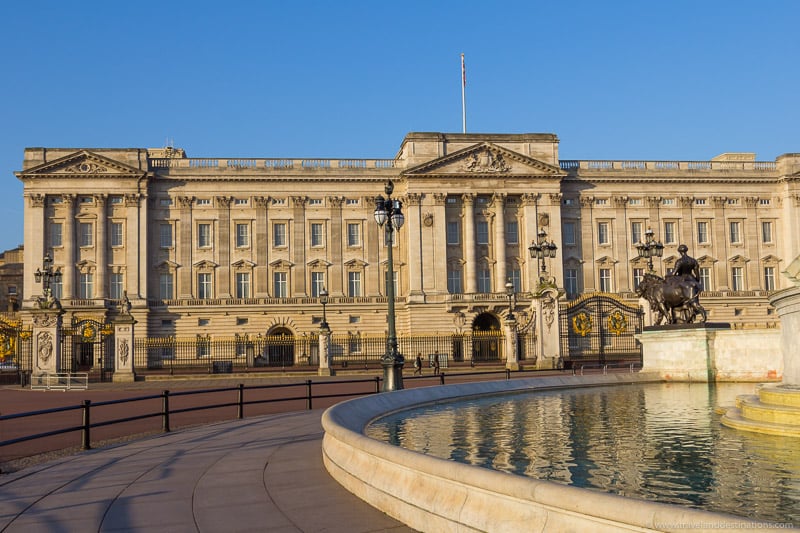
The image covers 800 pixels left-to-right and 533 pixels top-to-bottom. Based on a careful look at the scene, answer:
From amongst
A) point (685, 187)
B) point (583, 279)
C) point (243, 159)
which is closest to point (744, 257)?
point (685, 187)

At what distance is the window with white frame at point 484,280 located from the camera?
68438 mm

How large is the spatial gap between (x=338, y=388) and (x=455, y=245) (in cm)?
3836

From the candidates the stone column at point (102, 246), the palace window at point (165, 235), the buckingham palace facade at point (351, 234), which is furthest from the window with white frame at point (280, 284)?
the stone column at point (102, 246)

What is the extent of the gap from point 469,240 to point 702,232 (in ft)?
76.9

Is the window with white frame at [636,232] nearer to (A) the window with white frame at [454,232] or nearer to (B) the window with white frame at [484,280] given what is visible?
(B) the window with white frame at [484,280]

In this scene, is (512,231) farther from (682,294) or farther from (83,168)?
(682,294)

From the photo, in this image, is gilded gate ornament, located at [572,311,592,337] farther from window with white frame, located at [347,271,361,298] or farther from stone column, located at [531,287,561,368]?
window with white frame, located at [347,271,361,298]

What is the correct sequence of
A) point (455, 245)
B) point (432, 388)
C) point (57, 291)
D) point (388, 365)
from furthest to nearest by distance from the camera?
point (455, 245), point (57, 291), point (388, 365), point (432, 388)

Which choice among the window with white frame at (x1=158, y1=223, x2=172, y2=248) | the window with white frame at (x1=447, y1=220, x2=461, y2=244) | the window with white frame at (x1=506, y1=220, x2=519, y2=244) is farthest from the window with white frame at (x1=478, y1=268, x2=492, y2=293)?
the window with white frame at (x1=158, y1=223, x2=172, y2=248)

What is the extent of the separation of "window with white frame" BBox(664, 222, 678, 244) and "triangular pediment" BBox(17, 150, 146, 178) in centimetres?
4832

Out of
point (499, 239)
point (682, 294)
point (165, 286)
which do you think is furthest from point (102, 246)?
point (682, 294)

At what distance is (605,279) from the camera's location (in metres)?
71.4

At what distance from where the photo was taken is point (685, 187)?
240 feet

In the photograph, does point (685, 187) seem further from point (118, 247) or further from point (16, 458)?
point (16, 458)
